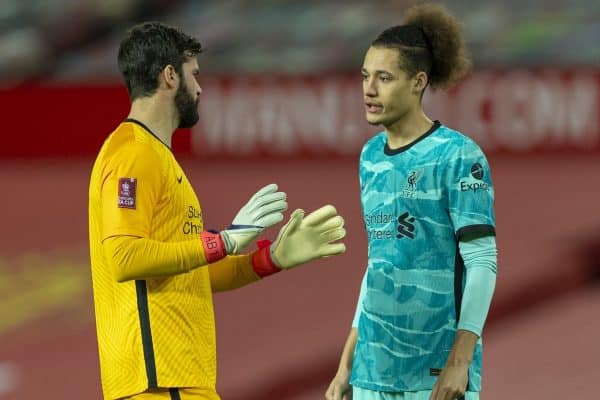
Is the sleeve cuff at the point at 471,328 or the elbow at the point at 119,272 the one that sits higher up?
the elbow at the point at 119,272

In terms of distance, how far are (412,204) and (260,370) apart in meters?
2.99

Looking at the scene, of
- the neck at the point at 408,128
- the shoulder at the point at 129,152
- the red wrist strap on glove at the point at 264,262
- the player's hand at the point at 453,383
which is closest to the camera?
the player's hand at the point at 453,383

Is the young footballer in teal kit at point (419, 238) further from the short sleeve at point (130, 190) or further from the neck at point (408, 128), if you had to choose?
the short sleeve at point (130, 190)

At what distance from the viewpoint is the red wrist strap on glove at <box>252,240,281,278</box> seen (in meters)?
3.27

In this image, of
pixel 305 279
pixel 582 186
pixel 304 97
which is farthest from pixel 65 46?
pixel 582 186

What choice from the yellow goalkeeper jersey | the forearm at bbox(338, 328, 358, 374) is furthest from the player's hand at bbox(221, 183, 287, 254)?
the forearm at bbox(338, 328, 358, 374)

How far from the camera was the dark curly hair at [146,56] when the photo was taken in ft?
10.2

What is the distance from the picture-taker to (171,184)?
301 centimetres

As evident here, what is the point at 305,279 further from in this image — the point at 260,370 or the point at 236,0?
the point at 236,0

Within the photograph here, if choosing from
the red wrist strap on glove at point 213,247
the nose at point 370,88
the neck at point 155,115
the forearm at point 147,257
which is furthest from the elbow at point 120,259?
the nose at point 370,88

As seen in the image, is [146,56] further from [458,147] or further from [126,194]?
[458,147]

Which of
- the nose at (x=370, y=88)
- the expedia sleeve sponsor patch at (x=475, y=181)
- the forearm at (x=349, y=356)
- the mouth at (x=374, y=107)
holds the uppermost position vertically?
the nose at (x=370, y=88)

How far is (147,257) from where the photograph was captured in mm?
2867

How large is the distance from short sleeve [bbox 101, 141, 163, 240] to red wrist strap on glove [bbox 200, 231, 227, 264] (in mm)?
132
